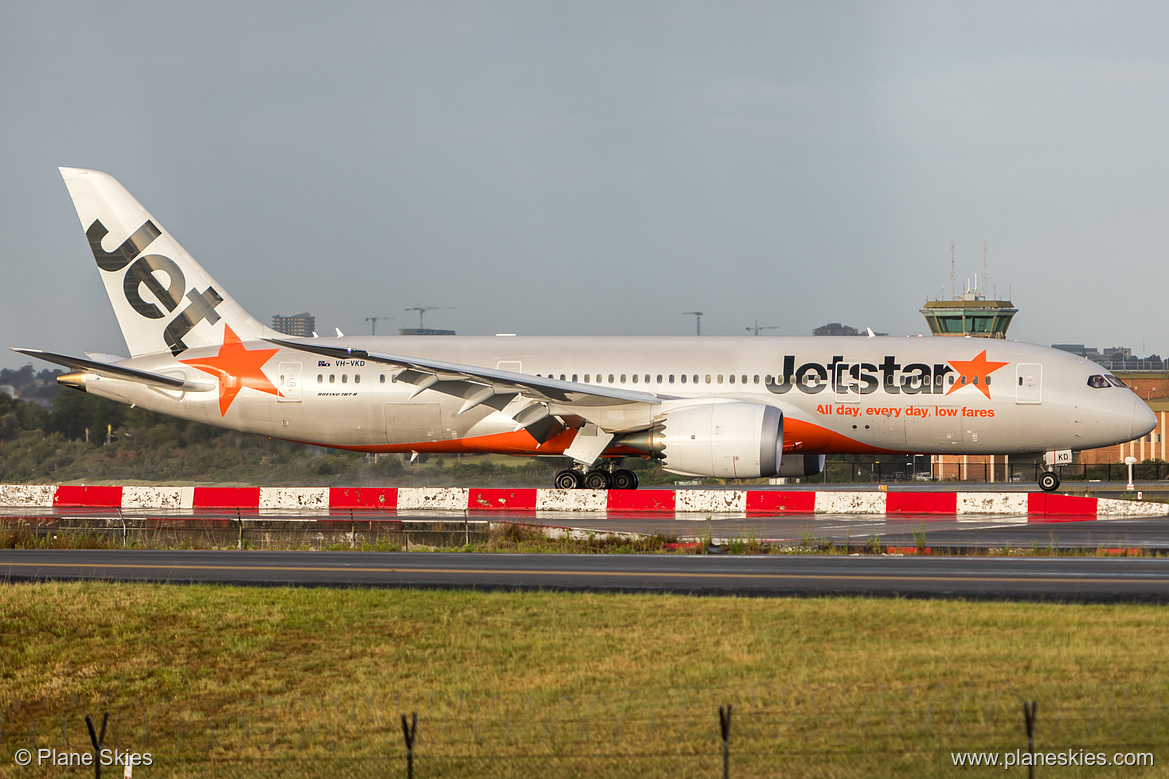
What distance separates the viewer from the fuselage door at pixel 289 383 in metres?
31.5

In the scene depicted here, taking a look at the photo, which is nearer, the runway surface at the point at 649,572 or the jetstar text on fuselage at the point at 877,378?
the runway surface at the point at 649,572

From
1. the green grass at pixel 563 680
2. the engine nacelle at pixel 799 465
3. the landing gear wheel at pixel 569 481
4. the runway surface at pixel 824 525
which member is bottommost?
the green grass at pixel 563 680

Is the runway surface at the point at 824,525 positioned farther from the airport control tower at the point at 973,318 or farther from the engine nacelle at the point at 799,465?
the airport control tower at the point at 973,318

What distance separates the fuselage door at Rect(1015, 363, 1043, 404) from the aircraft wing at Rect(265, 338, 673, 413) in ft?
27.6

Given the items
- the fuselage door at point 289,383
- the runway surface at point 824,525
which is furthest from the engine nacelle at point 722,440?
the fuselage door at point 289,383

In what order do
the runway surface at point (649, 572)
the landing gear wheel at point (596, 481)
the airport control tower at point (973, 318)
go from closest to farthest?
the runway surface at point (649, 572), the landing gear wheel at point (596, 481), the airport control tower at point (973, 318)

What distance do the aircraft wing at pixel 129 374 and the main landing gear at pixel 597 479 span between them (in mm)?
9610

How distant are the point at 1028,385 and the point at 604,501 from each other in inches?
425

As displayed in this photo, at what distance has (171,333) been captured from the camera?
106ft

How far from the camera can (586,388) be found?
94.1 feet

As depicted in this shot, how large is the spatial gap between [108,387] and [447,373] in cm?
970

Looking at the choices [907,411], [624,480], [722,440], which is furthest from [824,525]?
[624,480]

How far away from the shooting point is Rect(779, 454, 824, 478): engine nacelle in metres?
30.9

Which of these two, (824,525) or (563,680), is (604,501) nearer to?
(824,525)
